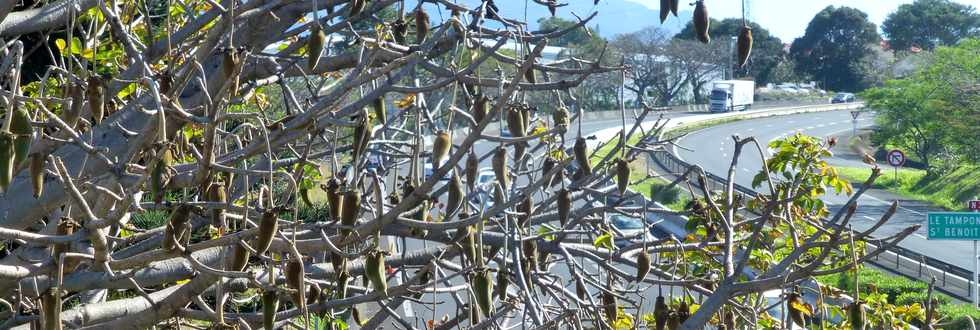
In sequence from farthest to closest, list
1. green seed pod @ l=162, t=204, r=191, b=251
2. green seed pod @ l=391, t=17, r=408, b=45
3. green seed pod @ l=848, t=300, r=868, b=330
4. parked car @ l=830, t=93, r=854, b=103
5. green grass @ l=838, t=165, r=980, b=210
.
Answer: parked car @ l=830, t=93, r=854, b=103, green grass @ l=838, t=165, r=980, b=210, green seed pod @ l=391, t=17, r=408, b=45, green seed pod @ l=848, t=300, r=868, b=330, green seed pod @ l=162, t=204, r=191, b=251

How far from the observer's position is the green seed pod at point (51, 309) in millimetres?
2750

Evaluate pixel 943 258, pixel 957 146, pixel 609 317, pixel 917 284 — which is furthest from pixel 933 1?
pixel 609 317

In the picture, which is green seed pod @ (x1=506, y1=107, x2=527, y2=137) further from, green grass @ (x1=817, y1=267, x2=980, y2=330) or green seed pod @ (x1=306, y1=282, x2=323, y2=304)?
green grass @ (x1=817, y1=267, x2=980, y2=330)

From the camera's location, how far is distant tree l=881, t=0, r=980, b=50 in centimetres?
8000

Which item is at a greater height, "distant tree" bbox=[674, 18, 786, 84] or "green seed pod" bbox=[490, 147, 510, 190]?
"green seed pod" bbox=[490, 147, 510, 190]

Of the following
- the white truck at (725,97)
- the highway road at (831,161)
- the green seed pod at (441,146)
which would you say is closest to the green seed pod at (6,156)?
the green seed pod at (441,146)

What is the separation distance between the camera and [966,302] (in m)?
17.4

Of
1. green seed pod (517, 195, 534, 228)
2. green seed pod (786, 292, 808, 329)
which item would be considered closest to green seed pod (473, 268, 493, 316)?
green seed pod (517, 195, 534, 228)

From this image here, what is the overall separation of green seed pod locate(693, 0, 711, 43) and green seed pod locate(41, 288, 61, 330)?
190cm

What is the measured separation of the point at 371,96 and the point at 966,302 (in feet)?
52.0

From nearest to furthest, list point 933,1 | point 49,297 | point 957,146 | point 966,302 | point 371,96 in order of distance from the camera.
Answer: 1. point 49,297
2. point 371,96
3. point 966,302
4. point 957,146
5. point 933,1

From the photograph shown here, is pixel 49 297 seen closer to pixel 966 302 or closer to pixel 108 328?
pixel 108 328

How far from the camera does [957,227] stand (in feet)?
54.3

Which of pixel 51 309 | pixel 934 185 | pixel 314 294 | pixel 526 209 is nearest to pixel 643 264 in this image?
pixel 526 209
